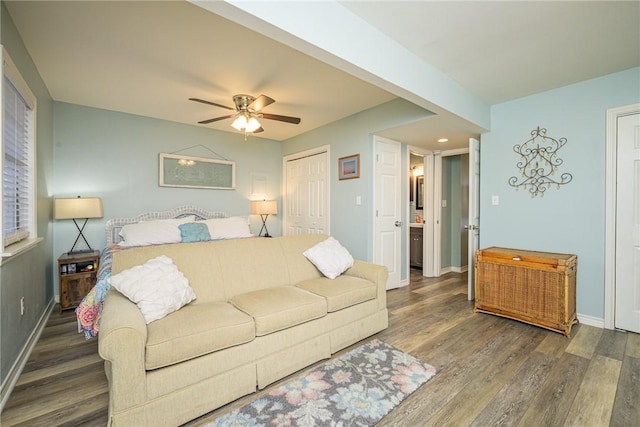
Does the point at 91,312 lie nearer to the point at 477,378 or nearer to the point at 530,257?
the point at 477,378

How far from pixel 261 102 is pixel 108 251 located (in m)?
2.42

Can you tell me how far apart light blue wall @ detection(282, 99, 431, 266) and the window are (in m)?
3.26

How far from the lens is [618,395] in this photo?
176 cm

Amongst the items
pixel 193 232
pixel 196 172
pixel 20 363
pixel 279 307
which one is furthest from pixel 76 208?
pixel 279 307

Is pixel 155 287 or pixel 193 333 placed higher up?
pixel 155 287

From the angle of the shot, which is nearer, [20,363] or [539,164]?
[20,363]

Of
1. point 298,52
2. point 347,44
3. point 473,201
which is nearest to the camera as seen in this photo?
point 347,44

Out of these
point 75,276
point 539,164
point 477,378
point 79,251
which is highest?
point 539,164

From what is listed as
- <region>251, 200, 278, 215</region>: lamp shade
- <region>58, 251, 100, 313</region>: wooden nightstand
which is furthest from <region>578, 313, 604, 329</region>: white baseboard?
<region>58, 251, 100, 313</region>: wooden nightstand

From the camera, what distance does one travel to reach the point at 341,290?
94.2 inches

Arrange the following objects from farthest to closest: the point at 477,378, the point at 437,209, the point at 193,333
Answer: the point at 437,209, the point at 477,378, the point at 193,333

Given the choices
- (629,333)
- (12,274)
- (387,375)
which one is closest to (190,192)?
(12,274)

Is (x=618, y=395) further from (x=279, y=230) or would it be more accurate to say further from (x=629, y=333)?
(x=279, y=230)

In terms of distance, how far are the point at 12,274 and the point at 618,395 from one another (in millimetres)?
4021
